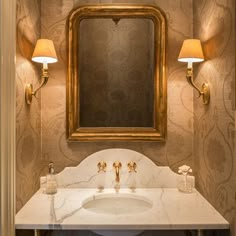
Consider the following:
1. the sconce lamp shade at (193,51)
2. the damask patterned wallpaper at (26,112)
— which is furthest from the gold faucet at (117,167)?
Result: the sconce lamp shade at (193,51)

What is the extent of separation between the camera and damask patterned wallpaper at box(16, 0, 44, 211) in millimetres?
1316

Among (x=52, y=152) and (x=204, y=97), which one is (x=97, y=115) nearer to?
(x=52, y=152)

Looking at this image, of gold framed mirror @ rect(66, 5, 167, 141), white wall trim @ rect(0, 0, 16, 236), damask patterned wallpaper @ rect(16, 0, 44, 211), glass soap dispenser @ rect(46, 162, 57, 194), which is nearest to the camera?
white wall trim @ rect(0, 0, 16, 236)

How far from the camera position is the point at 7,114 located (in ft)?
2.93

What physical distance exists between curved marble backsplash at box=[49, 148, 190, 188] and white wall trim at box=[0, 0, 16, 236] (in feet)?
2.40

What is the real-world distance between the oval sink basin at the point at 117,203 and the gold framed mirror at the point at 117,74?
347 mm

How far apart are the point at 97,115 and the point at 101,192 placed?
46cm

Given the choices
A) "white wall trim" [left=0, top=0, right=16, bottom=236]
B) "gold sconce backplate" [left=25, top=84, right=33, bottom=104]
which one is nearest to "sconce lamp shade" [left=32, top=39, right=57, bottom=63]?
"gold sconce backplate" [left=25, top=84, right=33, bottom=104]

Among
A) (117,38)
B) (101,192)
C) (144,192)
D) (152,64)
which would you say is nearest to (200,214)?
(144,192)

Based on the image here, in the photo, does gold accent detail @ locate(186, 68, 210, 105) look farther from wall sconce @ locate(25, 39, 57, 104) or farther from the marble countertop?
wall sconce @ locate(25, 39, 57, 104)

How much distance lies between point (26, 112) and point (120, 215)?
71cm

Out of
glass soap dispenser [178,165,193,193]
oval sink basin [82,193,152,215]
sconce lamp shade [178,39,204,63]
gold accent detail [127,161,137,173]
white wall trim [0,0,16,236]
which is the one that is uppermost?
sconce lamp shade [178,39,204,63]

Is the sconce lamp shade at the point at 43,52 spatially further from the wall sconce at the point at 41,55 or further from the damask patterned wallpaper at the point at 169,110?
the damask patterned wallpaper at the point at 169,110

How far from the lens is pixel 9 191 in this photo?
0.92 m
